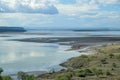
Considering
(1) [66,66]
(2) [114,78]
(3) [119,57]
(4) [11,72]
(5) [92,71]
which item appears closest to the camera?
(2) [114,78]

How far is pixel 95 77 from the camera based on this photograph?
5369 cm

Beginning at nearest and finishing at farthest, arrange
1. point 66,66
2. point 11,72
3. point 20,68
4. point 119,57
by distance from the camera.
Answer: point 11,72, point 20,68, point 66,66, point 119,57

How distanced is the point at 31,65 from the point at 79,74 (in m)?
23.2

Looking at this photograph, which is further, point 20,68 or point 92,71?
point 20,68

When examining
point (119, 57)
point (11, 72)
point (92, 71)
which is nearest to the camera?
point (92, 71)

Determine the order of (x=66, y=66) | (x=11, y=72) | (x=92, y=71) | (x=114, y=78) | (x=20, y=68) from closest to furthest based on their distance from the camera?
(x=114, y=78), (x=92, y=71), (x=11, y=72), (x=20, y=68), (x=66, y=66)

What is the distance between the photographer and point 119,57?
81.1m

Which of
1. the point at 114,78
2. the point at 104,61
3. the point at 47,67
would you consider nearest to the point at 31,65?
the point at 47,67

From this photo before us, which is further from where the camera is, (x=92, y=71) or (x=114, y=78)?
(x=92, y=71)

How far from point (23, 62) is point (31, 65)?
545 cm

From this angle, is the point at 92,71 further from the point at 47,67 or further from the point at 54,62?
the point at 54,62

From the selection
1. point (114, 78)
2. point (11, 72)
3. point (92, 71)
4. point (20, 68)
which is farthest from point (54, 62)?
point (114, 78)

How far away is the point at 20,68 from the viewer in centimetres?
7125

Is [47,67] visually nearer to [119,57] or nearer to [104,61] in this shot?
[104,61]
